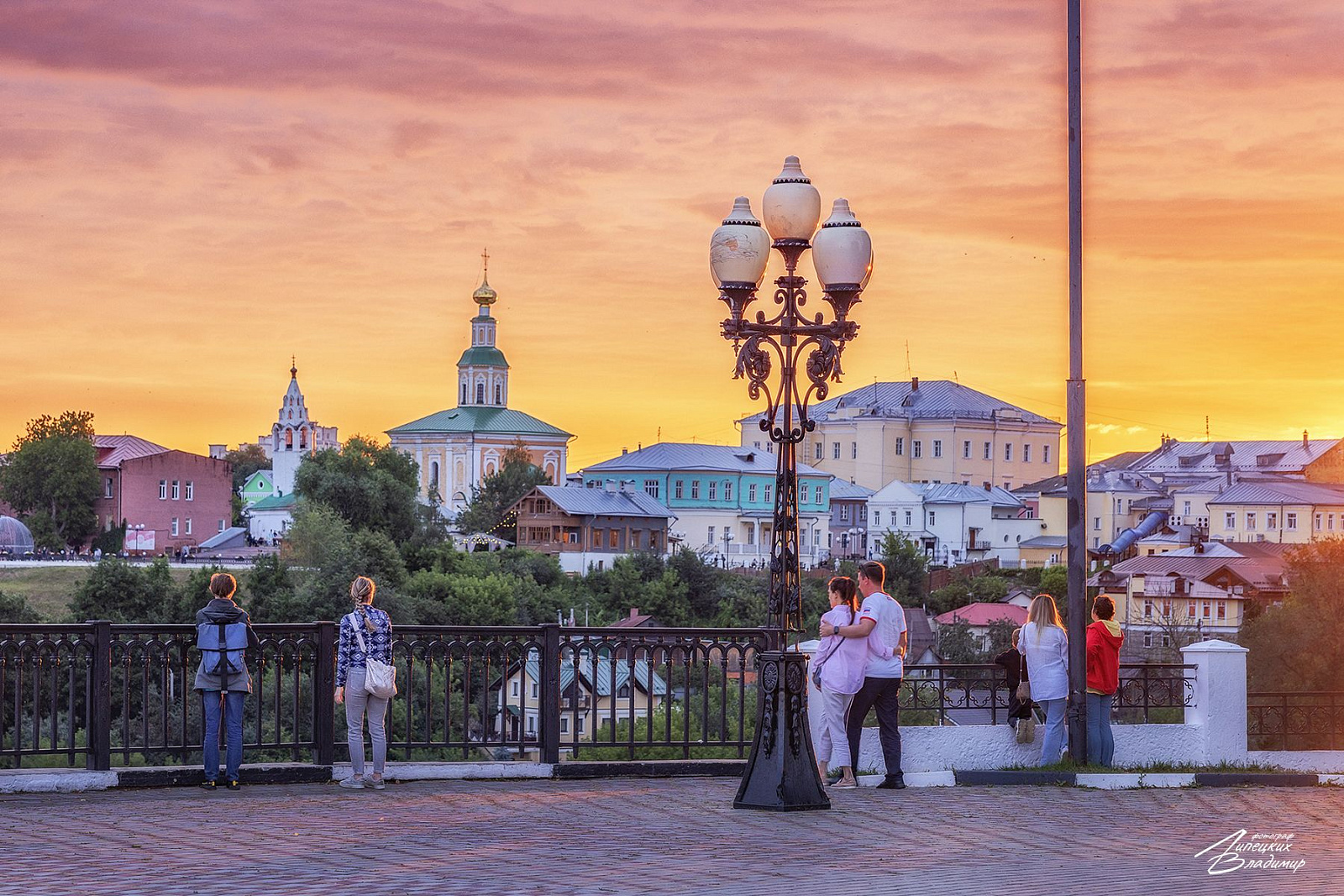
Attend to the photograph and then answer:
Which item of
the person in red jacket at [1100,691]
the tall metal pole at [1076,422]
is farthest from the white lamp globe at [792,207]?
the person in red jacket at [1100,691]

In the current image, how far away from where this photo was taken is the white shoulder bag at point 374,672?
496 inches

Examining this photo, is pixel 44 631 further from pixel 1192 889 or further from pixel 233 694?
pixel 1192 889

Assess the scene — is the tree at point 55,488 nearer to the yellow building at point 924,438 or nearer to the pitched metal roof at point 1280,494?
the yellow building at point 924,438

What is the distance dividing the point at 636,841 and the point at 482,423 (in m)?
135

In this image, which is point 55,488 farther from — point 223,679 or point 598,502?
point 223,679

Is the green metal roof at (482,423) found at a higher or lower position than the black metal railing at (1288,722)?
higher

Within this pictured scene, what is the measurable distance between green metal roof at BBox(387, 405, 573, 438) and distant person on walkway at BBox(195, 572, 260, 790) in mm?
130175

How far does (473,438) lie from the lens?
143 m

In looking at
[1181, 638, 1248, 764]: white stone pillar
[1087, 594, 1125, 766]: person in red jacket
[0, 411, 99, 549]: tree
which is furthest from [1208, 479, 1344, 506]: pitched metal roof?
[1087, 594, 1125, 766]: person in red jacket

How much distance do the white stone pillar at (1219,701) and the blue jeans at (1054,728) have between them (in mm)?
1339

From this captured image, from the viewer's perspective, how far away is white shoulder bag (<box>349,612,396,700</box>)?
496 inches

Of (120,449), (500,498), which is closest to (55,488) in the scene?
(120,449)

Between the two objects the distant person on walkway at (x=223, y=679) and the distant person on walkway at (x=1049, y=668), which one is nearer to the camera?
the distant person on walkway at (x=223, y=679)

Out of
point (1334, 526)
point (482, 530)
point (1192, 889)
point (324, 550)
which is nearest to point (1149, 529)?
point (1334, 526)
